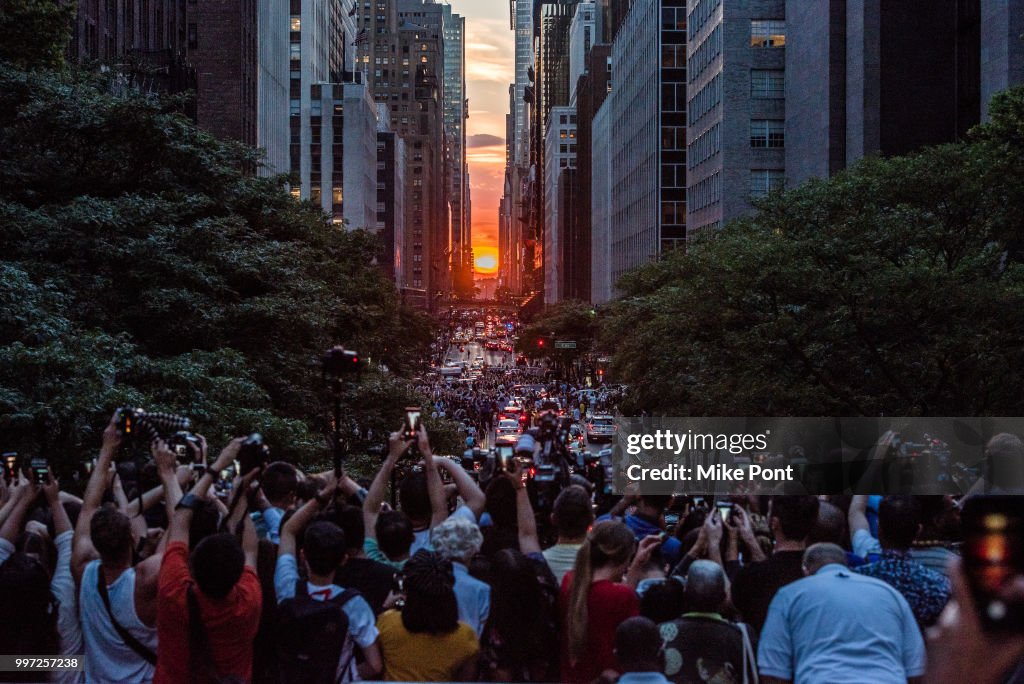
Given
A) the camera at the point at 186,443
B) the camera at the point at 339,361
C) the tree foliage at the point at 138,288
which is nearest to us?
the camera at the point at 186,443

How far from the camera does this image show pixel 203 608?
5.21 m

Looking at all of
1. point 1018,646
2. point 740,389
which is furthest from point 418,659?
point 740,389

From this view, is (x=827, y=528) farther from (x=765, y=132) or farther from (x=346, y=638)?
(x=765, y=132)

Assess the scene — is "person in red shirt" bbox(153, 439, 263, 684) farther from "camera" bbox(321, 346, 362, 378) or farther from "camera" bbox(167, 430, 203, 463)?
"camera" bbox(321, 346, 362, 378)

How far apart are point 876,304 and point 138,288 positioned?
18.1 m

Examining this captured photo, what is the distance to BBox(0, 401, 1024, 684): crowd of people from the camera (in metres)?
4.96

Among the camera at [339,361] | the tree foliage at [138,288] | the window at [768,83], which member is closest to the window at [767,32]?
the window at [768,83]

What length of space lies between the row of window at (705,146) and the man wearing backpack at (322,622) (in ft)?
228

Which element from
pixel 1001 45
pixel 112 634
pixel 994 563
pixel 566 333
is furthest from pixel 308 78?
pixel 994 563

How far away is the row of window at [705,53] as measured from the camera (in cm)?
7219

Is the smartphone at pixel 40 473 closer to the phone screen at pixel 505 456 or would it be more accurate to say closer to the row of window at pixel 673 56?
the phone screen at pixel 505 456

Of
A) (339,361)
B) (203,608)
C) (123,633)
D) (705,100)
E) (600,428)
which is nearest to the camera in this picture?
(203,608)

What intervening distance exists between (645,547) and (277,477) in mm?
2570

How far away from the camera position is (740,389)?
27.1 metres
